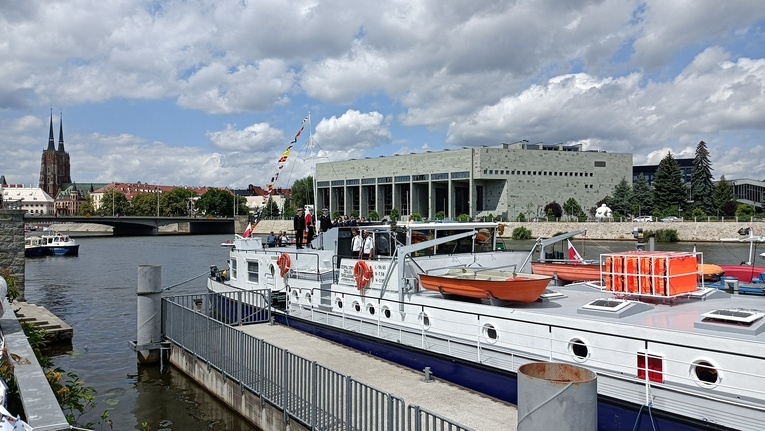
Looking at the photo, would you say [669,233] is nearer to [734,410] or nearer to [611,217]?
[611,217]

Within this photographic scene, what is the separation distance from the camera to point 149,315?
16844 millimetres

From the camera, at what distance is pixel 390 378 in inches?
446

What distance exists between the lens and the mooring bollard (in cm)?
1678

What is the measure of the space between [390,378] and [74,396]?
5623 millimetres

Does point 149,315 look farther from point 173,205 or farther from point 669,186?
point 173,205

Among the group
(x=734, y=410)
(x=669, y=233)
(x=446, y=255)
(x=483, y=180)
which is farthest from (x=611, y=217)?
(x=734, y=410)

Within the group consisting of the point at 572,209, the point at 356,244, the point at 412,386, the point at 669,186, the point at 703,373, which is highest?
the point at 669,186

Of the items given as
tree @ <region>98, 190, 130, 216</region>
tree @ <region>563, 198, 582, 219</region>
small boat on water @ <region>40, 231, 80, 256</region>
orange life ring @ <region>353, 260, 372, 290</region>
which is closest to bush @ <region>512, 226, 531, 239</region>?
tree @ <region>563, 198, 582, 219</region>

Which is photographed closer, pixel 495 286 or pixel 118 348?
pixel 495 286

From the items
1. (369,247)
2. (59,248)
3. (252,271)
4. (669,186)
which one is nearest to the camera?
(369,247)

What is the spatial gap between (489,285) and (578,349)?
217cm

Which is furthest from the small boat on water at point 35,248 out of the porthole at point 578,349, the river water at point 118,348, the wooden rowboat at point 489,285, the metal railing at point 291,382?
the porthole at point 578,349

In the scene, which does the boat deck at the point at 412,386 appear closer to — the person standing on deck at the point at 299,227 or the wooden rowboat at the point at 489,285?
the wooden rowboat at the point at 489,285

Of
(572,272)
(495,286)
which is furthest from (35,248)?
(495,286)
